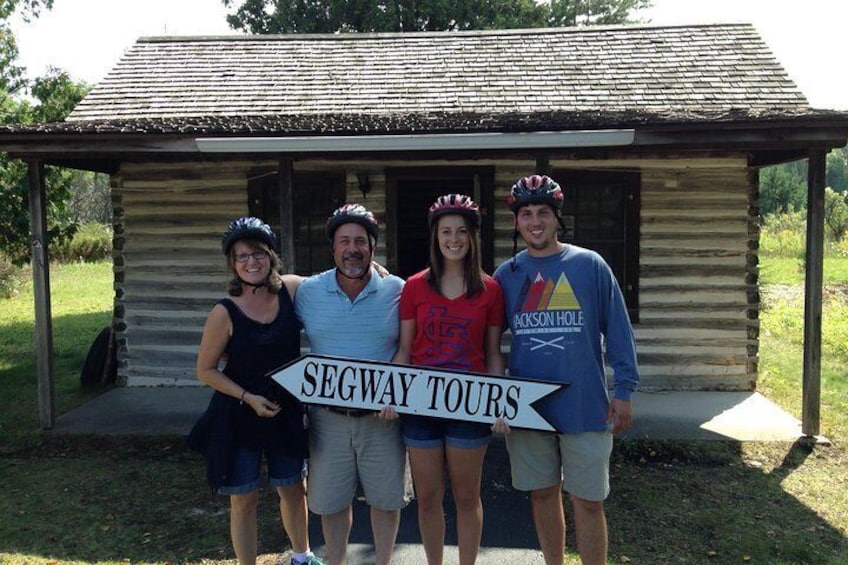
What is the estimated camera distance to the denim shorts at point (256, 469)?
10.6 feet

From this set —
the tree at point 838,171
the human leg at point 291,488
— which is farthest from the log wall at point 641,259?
the tree at point 838,171

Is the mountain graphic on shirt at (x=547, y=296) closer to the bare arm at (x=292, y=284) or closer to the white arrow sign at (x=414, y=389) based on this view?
the white arrow sign at (x=414, y=389)

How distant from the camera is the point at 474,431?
124 inches

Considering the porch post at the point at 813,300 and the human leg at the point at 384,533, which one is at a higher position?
the porch post at the point at 813,300

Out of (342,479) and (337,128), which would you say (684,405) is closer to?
(337,128)

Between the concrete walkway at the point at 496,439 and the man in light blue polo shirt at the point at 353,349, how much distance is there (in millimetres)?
909

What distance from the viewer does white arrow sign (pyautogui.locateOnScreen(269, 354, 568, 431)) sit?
3.07 m

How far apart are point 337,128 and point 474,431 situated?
11.4 feet

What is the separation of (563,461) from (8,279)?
19.4 metres

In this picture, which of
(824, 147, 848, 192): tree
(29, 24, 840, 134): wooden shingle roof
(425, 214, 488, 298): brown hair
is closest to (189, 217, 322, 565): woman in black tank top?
(425, 214, 488, 298): brown hair

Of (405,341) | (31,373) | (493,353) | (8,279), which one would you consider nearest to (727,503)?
(493,353)

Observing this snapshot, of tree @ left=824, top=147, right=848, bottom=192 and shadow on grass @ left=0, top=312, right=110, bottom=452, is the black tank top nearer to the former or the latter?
shadow on grass @ left=0, top=312, right=110, bottom=452

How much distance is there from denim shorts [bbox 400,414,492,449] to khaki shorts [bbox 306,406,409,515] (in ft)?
0.45

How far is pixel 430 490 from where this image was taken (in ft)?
10.4
